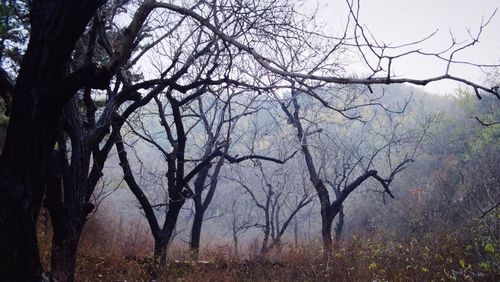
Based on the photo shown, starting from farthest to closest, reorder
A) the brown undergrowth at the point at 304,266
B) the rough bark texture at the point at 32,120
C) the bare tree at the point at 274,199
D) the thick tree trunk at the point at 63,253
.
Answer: the bare tree at the point at 274,199 < the brown undergrowth at the point at 304,266 < the thick tree trunk at the point at 63,253 < the rough bark texture at the point at 32,120

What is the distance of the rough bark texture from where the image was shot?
7.89 ft

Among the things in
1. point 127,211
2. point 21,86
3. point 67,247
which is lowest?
point 67,247

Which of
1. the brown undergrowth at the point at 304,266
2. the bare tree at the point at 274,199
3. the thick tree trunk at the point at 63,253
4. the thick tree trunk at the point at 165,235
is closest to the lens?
the thick tree trunk at the point at 63,253

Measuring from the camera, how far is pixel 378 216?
28.8 m

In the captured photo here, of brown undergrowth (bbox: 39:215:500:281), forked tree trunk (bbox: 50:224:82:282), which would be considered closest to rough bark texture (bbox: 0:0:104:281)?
forked tree trunk (bbox: 50:224:82:282)

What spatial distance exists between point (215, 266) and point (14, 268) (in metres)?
8.02

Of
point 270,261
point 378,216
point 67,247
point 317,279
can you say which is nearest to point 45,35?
point 67,247

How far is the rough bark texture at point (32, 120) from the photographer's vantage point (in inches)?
94.7

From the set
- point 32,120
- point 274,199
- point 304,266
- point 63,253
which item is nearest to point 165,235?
point 304,266

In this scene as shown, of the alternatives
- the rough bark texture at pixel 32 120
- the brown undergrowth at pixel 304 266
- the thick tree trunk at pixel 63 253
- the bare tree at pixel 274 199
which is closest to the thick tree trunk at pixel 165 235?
the brown undergrowth at pixel 304 266

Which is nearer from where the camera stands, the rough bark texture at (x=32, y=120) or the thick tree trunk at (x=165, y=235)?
the rough bark texture at (x=32, y=120)

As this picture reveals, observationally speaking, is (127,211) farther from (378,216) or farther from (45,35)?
(45,35)

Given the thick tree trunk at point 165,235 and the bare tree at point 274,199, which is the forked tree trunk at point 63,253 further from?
the bare tree at point 274,199

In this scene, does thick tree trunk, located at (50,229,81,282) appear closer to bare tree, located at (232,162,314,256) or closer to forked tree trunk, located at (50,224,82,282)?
forked tree trunk, located at (50,224,82,282)
